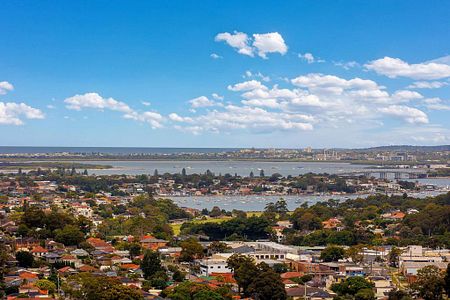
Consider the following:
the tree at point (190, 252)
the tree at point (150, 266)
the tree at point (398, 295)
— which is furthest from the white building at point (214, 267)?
the tree at point (398, 295)

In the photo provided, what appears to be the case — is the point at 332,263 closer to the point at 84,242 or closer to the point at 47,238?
the point at 84,242

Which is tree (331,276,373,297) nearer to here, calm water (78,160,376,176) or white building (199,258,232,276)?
white building (199,258,232,276)

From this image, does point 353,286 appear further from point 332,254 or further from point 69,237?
point 69,237

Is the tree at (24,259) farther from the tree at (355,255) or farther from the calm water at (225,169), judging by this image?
the calm water at (225,169)

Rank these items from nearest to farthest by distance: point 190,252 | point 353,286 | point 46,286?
point 46,286, point 353,286, point 190,252

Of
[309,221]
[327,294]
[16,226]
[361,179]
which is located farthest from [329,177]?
[327,294]

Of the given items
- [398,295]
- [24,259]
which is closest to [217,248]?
[24,259]
